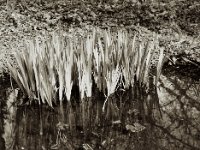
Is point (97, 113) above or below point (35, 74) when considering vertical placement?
below

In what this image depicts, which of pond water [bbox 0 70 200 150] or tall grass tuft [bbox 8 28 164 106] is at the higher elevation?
tall grass tuft [bbox 8 28 164 106]

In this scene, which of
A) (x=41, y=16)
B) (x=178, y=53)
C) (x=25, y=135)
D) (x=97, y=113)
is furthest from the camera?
(x=41, y=16)

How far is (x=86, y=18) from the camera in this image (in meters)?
2.70

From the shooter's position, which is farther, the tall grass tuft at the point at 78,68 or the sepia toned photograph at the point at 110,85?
the tall grass tuft at the point at 78,68

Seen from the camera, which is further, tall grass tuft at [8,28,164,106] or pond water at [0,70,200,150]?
tall grass tuft at [8,28,164,106]

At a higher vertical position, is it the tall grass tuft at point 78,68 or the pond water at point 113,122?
the tall grass tuft at point 78,68

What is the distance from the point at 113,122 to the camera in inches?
80.5

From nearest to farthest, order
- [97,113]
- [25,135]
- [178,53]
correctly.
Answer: [25,135]
[97,113]
[178,53]

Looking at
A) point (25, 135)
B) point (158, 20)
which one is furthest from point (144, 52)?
point (25, 135)

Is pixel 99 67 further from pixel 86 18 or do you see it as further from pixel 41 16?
pixel 41 16

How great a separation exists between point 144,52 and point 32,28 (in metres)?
0.95

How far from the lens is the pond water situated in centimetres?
191

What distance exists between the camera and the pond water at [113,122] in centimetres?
191

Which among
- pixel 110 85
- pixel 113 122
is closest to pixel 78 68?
pixel 110 85
